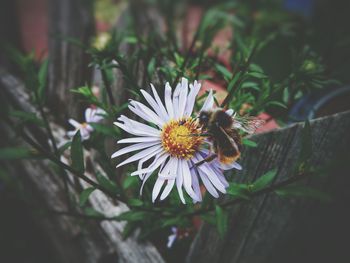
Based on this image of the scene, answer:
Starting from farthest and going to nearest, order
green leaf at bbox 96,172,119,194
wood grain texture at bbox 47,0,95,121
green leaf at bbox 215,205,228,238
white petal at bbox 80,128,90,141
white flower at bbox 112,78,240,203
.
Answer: wood grain texture at bbox 47,0,95,121 < white petal at bbox 80,128,90,141 < green leaf at bbox 96,172,119,194 < green leaf at bbox 215,205,228,238 < white flower at bbox 112,78,240,203

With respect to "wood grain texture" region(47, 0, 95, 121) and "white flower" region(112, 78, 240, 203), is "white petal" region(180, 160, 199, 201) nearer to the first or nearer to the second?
"white flower" region(112, 78, 240, 203)

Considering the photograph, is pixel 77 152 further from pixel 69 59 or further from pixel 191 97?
pixel 69 59

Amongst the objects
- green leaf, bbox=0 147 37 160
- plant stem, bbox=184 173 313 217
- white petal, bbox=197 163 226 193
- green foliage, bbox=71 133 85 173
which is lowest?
plant stem, bbox=184 173 313 217

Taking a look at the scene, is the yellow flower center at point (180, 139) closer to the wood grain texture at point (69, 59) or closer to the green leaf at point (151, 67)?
the green leaf at point (151, 67)

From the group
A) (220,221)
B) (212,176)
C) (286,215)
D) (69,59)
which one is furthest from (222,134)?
(69,59)

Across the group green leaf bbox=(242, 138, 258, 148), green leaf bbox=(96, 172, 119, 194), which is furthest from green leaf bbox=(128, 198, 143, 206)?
green leaf bbox=(242, 138, 258, 148)
